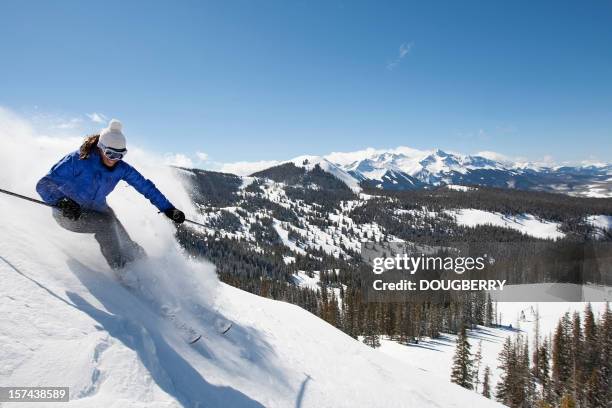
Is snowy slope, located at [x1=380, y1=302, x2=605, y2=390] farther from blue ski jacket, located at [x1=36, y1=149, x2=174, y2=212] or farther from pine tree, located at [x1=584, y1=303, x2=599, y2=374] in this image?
blue ski jacket, located at [x1=36, y1=149, x2=174, y2=212]

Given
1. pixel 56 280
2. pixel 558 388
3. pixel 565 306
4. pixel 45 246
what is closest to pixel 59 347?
pixel 56 280

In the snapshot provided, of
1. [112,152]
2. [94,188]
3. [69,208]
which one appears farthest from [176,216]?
[69,208]

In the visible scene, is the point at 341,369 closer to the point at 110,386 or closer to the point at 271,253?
the point at 110,386

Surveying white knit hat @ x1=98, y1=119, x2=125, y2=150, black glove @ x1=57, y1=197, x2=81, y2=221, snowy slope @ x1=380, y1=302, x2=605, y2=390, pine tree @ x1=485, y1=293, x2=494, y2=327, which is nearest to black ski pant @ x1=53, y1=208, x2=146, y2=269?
black glove @ x1=57, y1=197, x2=81, y2=221

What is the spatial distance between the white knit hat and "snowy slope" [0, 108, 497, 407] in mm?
2134

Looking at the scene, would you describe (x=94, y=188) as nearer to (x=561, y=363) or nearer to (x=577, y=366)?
(x=561, y=363)

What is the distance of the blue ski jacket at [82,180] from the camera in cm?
629

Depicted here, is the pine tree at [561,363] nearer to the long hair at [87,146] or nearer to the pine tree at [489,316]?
the pine tree at [489,316]

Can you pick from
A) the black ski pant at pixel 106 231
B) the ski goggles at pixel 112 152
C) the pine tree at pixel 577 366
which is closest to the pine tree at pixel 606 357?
the pine tree at pixel 577 366

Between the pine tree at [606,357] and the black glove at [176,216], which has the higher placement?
the black glove at [176,216]

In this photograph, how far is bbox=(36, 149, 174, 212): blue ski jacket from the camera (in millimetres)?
6288

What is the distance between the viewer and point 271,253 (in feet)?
601

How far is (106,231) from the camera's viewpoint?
6664 millimetres

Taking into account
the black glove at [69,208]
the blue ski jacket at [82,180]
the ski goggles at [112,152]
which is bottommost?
the black glove at [69,208]
